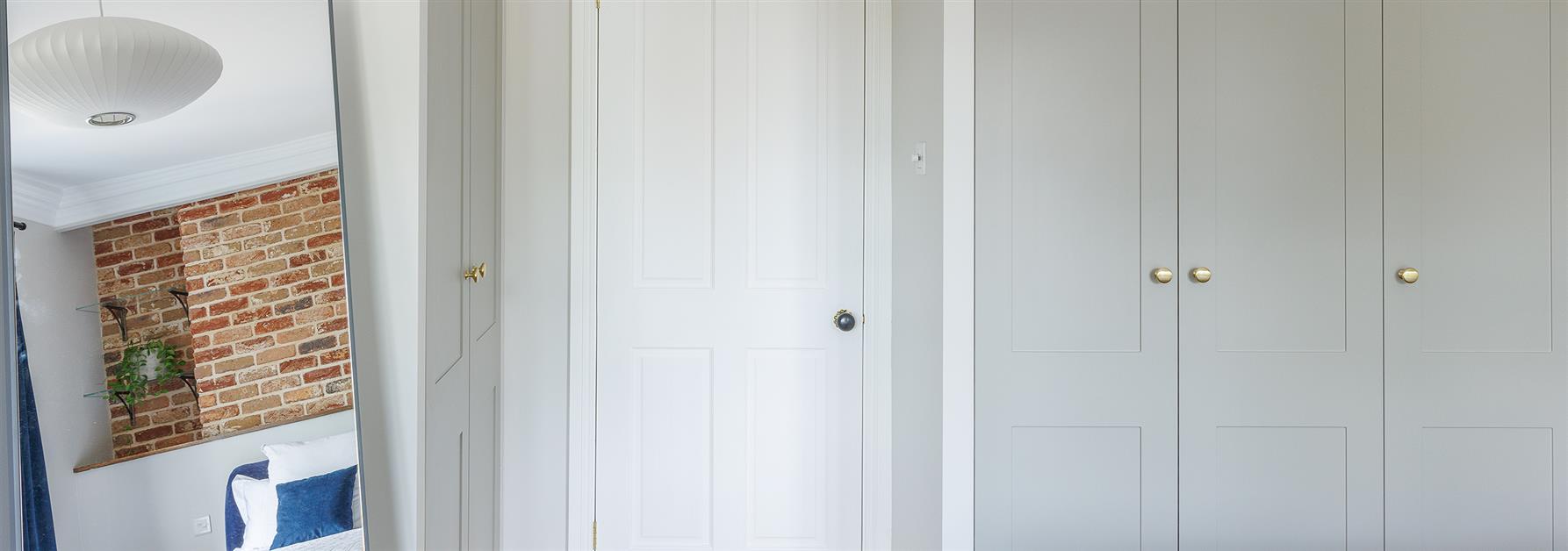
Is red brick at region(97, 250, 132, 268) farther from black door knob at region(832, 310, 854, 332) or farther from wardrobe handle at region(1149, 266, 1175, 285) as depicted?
wardrobe handle at region(1149, 266, 1175, 285)

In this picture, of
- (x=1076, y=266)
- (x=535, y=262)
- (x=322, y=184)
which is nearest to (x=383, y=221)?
(x=322, y=184)

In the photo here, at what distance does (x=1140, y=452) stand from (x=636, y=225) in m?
1.41

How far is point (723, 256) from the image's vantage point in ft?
6.54

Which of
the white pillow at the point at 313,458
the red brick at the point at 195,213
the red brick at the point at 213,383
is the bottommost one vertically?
the white pillow at the point at 313,458

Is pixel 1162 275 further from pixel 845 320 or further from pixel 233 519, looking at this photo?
pixel 233 519

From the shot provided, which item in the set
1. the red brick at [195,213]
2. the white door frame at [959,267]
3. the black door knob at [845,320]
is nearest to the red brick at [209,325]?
the red brick at [195,213]

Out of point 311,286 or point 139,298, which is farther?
point 311,286

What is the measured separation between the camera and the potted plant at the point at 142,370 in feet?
2.08

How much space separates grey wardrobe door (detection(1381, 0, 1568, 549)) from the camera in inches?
64.2

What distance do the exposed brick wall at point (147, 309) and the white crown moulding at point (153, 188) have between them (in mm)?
14

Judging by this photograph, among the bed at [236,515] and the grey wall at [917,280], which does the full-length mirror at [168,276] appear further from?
the grey wall at [917,280]

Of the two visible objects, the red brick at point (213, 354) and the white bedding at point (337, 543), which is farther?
the white bedding at point (337, 543)

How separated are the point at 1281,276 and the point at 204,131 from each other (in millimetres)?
1996

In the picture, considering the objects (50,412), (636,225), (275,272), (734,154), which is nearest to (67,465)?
(50,412)
